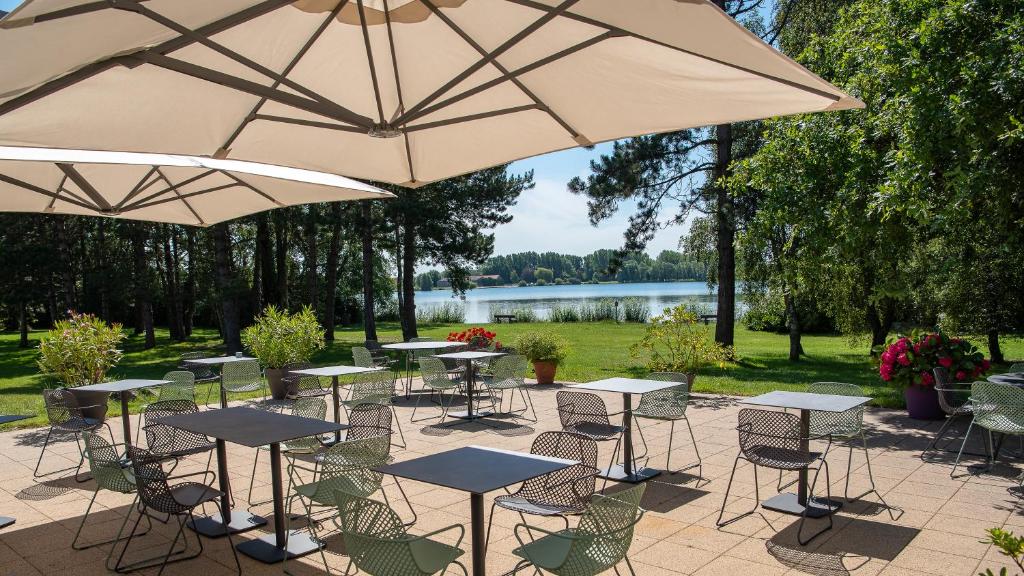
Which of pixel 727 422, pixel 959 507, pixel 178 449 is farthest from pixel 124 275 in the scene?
pixel 959 507

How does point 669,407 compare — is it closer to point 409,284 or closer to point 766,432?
point 766,432

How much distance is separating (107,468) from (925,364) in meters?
8.43

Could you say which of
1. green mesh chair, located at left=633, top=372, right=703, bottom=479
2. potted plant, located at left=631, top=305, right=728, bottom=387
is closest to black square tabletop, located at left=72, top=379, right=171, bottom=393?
green mesh chair, located at left=633, top=372, right=703, bottom=479

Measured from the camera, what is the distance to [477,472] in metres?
3.62

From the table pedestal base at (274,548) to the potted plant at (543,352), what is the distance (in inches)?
296

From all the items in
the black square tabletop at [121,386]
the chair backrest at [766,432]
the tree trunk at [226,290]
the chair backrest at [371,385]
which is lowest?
the chair backrest at [766,432]

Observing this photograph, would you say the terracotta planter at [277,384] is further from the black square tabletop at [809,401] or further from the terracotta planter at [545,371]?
the black square tabletop at [809,401]

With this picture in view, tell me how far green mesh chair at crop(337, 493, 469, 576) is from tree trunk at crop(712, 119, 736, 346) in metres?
12.6

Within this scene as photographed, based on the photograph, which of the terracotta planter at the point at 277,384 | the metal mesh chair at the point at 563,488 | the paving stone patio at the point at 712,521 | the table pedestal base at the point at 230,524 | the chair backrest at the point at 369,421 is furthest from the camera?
the terracotta planter at the point at 277,384

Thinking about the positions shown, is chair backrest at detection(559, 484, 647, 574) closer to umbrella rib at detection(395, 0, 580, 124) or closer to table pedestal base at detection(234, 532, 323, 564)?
table pedestal base at detection(234, 532, 323, 564)

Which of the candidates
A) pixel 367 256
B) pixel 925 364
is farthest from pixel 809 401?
pixel 367 256

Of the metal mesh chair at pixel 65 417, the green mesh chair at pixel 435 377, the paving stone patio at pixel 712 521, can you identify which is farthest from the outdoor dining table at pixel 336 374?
the metal mesh chair at pixel 65 417

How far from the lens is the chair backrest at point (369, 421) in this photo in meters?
5.34

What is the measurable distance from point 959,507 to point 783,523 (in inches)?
55.9
